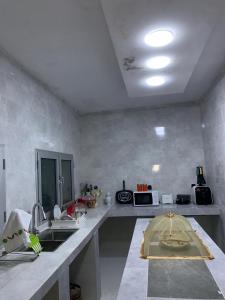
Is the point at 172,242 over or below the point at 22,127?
below

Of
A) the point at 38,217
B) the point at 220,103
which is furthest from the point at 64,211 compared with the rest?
the point at 220,103

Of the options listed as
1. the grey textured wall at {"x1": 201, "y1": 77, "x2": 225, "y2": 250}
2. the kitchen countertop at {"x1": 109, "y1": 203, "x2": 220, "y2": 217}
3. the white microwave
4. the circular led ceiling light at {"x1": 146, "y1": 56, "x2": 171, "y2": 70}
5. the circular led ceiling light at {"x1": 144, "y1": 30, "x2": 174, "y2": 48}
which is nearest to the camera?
the circular led ceiling light at {"x1": 144, "y1": 30, "x2": 174, "y2": 48}

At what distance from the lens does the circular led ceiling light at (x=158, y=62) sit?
1.95 meters

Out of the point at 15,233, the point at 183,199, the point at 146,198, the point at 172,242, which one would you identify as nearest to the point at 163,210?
the point at 146,198

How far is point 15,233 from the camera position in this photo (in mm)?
1586

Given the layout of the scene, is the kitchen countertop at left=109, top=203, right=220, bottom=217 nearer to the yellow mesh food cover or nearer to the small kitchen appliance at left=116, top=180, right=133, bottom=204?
the small kitchen appliance at left=116, top=180, right=133, bottom=204

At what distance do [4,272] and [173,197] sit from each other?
2945 millimetres

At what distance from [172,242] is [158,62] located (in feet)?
4.68

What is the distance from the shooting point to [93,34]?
183cm

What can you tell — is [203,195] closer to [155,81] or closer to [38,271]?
[155,81]

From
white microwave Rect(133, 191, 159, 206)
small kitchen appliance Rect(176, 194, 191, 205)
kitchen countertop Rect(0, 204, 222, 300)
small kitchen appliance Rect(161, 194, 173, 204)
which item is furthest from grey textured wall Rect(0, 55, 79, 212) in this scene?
small kitchen appliance Rect(176, 194, 191, 205)

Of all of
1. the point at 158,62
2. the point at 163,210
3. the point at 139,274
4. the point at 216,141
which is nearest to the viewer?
the point at 139,274

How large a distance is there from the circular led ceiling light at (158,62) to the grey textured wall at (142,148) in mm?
1955

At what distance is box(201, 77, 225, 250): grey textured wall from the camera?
282cm
